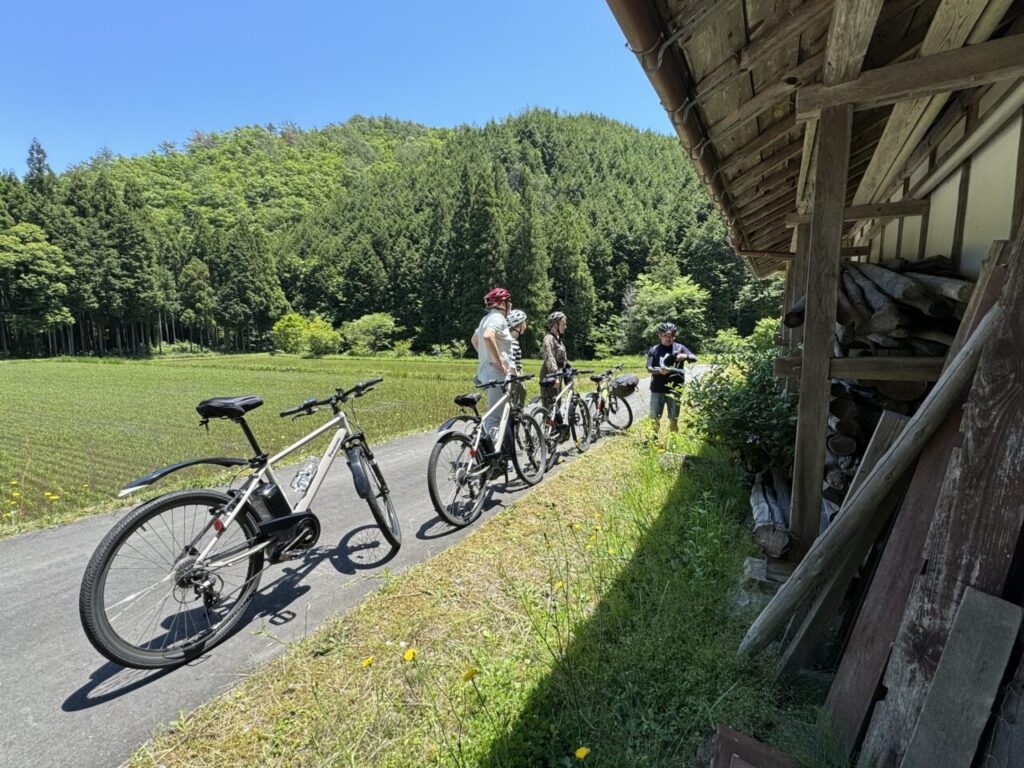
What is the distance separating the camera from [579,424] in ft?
22.1

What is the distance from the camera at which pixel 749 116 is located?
2.73m

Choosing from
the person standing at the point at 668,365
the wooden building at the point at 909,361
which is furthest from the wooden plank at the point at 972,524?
the person standing at the point at 668,365

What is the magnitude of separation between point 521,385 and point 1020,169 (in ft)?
12.5

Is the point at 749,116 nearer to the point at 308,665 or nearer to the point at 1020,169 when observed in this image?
the point at 1020,169

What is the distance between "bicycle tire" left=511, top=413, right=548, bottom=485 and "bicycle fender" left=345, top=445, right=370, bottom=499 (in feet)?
5.62

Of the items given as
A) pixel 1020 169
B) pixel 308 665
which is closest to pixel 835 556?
pixel 1020 169

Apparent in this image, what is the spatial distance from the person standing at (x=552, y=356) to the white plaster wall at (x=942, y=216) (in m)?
3.69

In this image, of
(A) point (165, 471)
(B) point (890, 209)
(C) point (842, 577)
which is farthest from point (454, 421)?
(B) point (890, 209)

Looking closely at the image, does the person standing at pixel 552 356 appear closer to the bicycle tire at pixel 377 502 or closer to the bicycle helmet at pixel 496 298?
the bicycle helmet at pixel 496 298

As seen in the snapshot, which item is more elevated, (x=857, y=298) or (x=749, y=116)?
(x=749, y=116)

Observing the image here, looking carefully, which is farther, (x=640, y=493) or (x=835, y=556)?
(x=640, y=493)

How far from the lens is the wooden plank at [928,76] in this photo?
70.6 inches

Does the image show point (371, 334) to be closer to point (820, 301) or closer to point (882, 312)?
point (820, 301)

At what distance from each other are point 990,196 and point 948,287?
0.79 m
